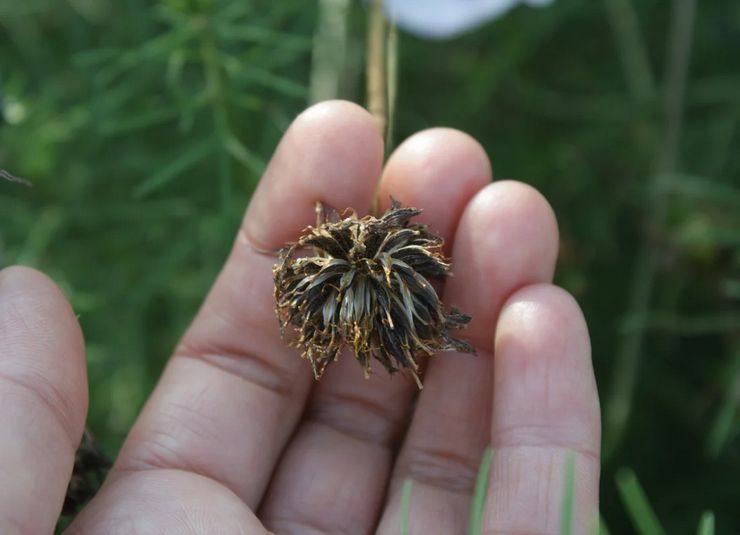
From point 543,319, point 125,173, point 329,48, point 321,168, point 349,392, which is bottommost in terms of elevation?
point 349,392

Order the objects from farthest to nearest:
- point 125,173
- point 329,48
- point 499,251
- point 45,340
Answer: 1. point 125,173
2. point 329,48
3. point 499,251
4. point 45,340

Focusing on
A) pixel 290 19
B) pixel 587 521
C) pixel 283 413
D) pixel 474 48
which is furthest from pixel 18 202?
pixel 587 521

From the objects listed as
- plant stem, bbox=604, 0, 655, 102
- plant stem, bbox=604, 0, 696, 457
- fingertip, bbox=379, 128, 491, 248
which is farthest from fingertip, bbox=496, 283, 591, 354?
plant stem, bbox=604, 0, 655, 102

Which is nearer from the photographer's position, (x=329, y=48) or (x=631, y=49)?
(x=329, y=48)

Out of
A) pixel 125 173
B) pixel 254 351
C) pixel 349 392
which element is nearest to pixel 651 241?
pixel 349 392

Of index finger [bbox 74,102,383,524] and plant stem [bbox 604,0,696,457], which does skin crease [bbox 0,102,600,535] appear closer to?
index finger [bbox 74,102,383,524]

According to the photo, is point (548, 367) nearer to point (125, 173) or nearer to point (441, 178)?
point (441, 178)

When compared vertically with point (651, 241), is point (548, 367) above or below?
below
